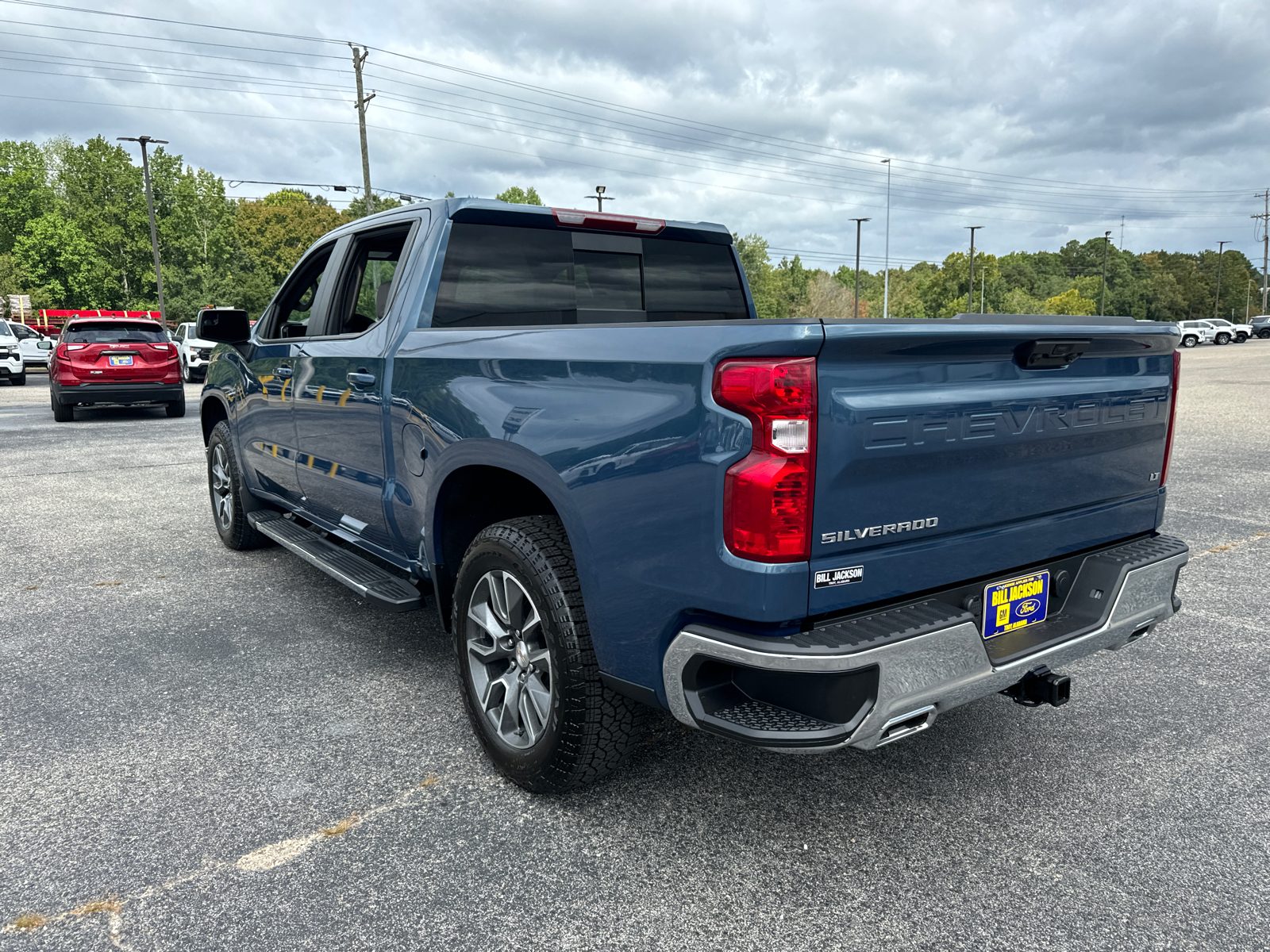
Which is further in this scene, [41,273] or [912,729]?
[41,273]

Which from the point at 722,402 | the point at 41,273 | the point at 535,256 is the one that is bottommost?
the point at 722,402

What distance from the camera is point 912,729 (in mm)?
2227

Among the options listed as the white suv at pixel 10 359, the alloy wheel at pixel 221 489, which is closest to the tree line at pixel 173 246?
the white suv at pixel 10 359

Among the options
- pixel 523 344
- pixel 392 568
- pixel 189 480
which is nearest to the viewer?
pixel 523 344

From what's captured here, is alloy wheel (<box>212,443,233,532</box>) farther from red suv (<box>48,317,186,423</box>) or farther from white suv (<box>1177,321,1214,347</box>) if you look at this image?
white suv (<box>1177,321,1214,347</box>)

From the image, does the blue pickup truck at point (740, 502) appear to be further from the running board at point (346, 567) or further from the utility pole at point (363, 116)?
the utility pole at point (363, 116)

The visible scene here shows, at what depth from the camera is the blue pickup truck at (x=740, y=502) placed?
211 cm

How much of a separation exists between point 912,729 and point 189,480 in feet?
28.0

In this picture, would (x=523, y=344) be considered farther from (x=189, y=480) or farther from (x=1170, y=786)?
(x=189, y=480)

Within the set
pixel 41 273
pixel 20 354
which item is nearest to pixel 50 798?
pixel 20 354

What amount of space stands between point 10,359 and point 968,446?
27.1 meters

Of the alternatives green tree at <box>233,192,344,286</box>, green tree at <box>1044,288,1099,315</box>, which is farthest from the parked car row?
green tree at <box>233,192,344,286</box>

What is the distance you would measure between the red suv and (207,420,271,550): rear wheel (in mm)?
9646

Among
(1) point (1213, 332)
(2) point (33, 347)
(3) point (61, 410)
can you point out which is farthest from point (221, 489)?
(1) point (1213, 332)
